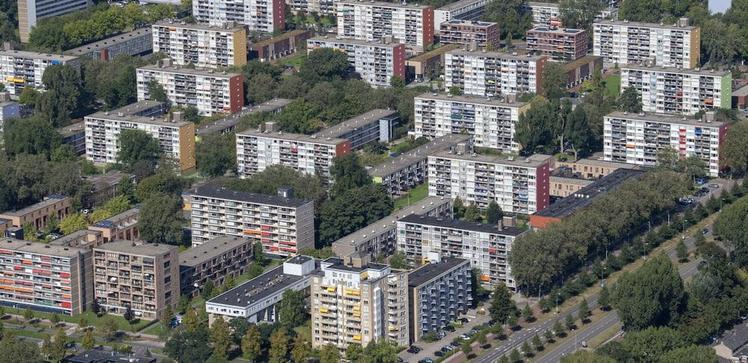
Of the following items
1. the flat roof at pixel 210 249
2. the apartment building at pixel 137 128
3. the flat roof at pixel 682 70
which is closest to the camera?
the flat roof at pixel 210 249

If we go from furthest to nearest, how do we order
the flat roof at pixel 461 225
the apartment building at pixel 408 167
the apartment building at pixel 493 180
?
the apartment building at pixel 408 167 < the apartment building at pixel 493 180 < the flat roof at pixel 461 225

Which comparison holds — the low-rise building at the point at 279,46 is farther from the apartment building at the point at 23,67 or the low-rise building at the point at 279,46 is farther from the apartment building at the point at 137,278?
the apartment building at the point at 137,278

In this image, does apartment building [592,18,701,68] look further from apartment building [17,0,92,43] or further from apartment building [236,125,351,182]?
apartment building [17,0,92,43]

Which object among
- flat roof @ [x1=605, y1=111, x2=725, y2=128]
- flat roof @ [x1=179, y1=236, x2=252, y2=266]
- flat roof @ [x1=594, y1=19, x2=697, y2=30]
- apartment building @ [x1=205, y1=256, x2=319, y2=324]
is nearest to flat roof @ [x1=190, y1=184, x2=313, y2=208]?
flat roof @ [x1=179, y1=236, x2=252, y2=266]

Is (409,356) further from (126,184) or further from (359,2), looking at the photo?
(359,2)

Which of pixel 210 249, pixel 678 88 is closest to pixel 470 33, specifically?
pixel 678 88

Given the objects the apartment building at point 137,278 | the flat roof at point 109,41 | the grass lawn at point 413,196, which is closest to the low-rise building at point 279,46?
the flat roof at point 109,41

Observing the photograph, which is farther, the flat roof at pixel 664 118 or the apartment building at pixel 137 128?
the apartment building at pixel 137 128

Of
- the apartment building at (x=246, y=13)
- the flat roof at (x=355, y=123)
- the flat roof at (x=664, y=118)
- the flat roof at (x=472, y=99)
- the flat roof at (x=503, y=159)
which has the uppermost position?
the apartment building at (x=246, y=13)

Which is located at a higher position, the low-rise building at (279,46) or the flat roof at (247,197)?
the low-rise building at (279,46)
